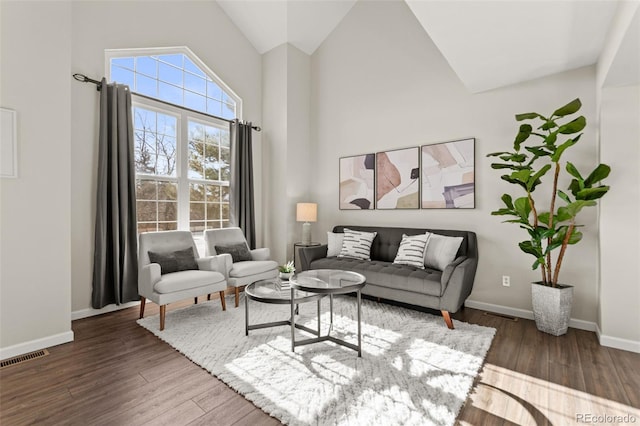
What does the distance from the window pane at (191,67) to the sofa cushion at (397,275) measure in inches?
126

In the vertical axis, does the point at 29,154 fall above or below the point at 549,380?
above

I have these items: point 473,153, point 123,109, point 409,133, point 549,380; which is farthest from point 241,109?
point 549,380

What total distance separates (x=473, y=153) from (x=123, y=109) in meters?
3.95

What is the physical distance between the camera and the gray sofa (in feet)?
9.39

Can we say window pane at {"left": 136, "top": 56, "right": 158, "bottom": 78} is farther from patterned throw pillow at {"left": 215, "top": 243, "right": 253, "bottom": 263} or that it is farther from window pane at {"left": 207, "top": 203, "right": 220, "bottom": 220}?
patterned throw pillow at {"left": 215, "top": 243, "right": 253, "bottom": 263}

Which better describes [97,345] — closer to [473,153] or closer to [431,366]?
[431,366]

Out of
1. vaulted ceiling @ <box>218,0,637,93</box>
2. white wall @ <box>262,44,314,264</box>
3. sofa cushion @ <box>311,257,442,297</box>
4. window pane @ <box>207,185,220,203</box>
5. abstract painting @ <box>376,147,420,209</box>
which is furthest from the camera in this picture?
white wall @ <box>262,44,314,264</box>

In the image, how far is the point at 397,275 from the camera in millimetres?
3182

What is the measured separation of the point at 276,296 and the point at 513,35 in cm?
282

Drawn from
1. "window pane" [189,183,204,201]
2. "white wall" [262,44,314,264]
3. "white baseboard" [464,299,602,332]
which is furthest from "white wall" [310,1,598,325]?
"window pane" [189,183,204,201]

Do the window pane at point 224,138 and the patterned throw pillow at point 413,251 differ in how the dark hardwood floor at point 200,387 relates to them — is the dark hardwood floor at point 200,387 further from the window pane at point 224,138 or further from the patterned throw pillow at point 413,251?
the window pane at point 224,138

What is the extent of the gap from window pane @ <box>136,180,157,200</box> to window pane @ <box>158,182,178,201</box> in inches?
2.9

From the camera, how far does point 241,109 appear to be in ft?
15.8

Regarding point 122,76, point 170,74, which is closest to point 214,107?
point 170,74
